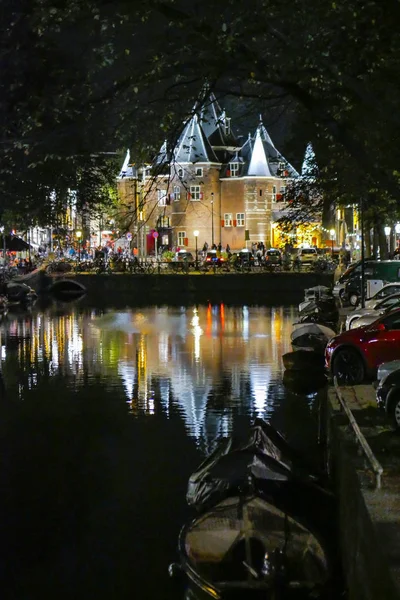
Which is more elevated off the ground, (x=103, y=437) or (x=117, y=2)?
(x=117, y=2)

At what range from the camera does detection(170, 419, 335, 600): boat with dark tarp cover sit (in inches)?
437

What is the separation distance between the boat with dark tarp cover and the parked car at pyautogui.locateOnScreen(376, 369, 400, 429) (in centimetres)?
317

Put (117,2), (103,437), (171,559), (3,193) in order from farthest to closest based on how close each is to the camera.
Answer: (103,437), (3,193), (117,2), (171,559)

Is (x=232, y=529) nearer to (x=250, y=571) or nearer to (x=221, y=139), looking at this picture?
(x=250, y=571)

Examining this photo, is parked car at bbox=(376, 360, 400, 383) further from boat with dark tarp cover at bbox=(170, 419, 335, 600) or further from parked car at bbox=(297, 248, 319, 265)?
parked car at bbox=(297, 248, 319, 265)

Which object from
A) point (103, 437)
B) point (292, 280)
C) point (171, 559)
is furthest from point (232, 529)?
point (292, 280)

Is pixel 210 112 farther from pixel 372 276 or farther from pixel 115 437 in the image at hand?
pixel 372 276

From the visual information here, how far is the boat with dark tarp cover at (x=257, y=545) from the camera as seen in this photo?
1109cm

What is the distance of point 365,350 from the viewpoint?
22219 millimetres

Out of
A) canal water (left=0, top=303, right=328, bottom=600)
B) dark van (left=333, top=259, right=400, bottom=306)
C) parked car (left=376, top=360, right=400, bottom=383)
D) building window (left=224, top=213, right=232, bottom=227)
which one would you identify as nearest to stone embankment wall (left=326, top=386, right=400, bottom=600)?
canal water (left=0, top=303, right=328, bottom=600)

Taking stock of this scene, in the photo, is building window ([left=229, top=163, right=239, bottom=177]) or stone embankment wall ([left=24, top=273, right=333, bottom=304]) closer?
stone embankment wall ([left=24, top=273, right=333, bottom=304])

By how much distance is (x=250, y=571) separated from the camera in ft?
36.7

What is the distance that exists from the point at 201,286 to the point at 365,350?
5078cm

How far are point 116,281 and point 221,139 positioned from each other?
37926mm
